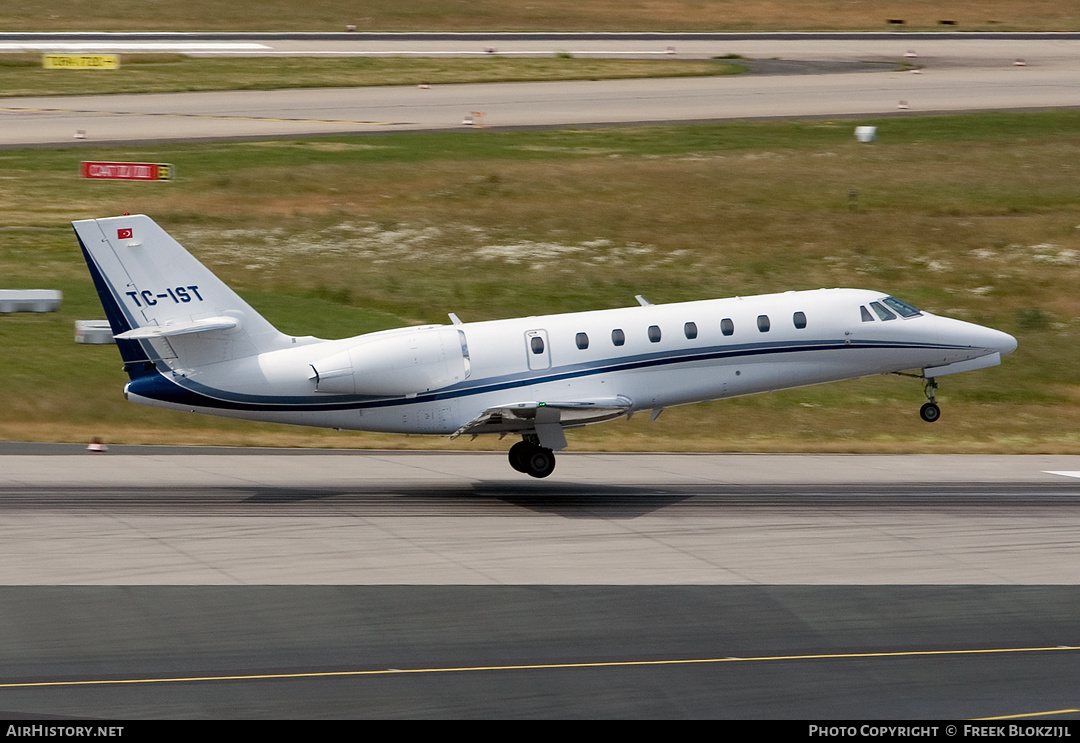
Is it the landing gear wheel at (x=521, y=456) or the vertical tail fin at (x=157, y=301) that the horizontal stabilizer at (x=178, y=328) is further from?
the landing gear wheel at (x=521, y=456)

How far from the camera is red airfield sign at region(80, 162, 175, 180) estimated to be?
51156 mm

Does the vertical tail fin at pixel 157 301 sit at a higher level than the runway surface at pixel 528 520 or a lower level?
higher

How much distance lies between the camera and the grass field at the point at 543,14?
90375mm

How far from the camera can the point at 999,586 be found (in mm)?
22281

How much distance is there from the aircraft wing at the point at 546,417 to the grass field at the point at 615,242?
Result: 23.7ft

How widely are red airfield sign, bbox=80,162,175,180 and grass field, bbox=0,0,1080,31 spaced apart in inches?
1486

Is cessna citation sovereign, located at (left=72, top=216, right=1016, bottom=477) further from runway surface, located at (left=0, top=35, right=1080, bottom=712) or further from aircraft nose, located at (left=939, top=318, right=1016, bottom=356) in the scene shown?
runway surface, located at (left=0, top=35, right=1080, bottom=712)

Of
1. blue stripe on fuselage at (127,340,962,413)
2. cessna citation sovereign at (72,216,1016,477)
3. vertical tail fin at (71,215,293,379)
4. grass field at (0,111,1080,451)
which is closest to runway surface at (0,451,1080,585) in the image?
cessna citation sovereign at (72,216,1016,477)

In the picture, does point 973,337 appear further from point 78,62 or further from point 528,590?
point 78,62

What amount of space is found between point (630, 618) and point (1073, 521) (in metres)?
11.1

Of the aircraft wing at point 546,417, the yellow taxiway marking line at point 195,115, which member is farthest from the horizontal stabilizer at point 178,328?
the yellow taxiway marking line at point 195,115

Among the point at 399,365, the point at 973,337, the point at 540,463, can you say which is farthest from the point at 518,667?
the point at 973,337
